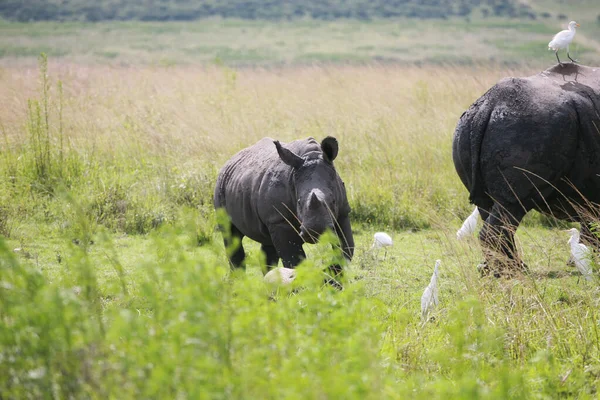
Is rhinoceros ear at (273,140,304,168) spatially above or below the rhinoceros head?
above

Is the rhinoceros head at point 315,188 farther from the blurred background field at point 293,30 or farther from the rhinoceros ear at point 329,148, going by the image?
the blurred background field at point 293,30

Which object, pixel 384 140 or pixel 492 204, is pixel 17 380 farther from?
pixel 384 140

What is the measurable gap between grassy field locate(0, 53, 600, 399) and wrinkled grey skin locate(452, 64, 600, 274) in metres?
0.33

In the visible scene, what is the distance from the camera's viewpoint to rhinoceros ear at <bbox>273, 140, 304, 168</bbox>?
21.8 feet

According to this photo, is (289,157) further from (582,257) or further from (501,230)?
(582,257)

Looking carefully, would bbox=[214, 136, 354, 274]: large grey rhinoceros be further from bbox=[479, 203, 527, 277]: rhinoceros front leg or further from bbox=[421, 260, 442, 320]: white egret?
bbox=[479, 203, 527, 277]: rhinoceros front leg

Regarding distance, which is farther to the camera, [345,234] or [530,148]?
[530,148]

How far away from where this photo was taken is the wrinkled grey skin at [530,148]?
282 inches

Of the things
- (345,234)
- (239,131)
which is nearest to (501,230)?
(345,234)

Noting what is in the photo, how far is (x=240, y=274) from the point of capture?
486cm

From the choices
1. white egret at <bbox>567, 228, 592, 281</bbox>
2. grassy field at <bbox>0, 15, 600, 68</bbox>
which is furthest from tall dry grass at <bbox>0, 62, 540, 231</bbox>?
grassy field at <bbox>0, 15, 600, 68</bbox>

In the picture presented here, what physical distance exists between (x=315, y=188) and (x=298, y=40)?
191ft

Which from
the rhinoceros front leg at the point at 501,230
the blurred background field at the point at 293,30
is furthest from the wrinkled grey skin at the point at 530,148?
the blurred background field at the point at 293,30

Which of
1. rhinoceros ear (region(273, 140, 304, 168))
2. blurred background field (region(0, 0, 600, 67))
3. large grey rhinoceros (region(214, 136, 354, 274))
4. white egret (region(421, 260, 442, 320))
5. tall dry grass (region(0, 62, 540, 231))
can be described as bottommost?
blurred background field (region(0, 0, 600, 67))
